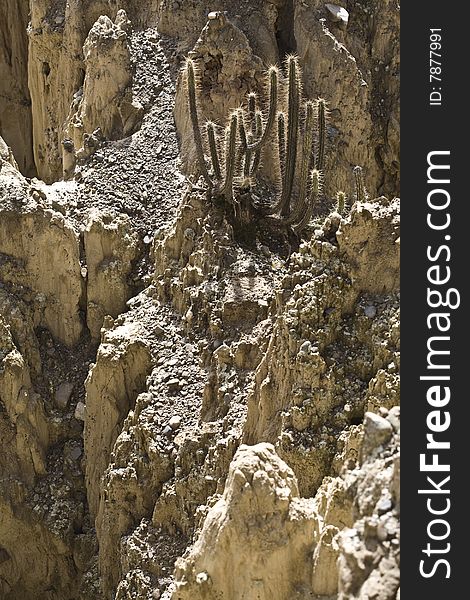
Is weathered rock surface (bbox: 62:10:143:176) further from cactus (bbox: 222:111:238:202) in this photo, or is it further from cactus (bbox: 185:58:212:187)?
cactus (bbox: 222:111:238:202)

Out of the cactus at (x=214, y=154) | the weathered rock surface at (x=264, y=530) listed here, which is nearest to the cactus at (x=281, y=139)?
the cactus at (x=214, y=154)

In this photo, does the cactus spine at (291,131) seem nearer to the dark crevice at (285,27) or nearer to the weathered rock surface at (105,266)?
the weathered rock surface at (105,266)

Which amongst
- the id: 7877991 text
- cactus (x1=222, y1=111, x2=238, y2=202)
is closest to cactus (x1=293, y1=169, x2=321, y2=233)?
cactus (x1=222, y1=111, x2=238, y2=202)

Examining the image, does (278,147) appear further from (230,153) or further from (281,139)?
(230,153)

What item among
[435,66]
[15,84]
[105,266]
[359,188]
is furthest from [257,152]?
[15,84]

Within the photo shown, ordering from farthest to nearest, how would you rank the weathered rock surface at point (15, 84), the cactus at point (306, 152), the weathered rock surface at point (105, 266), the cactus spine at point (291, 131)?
the weathered rock surface at point (15, 84)
the weathered rock surface at point (105, 266)
the cactus at point (306, 152)
the cactus spine at point (291, 131)
